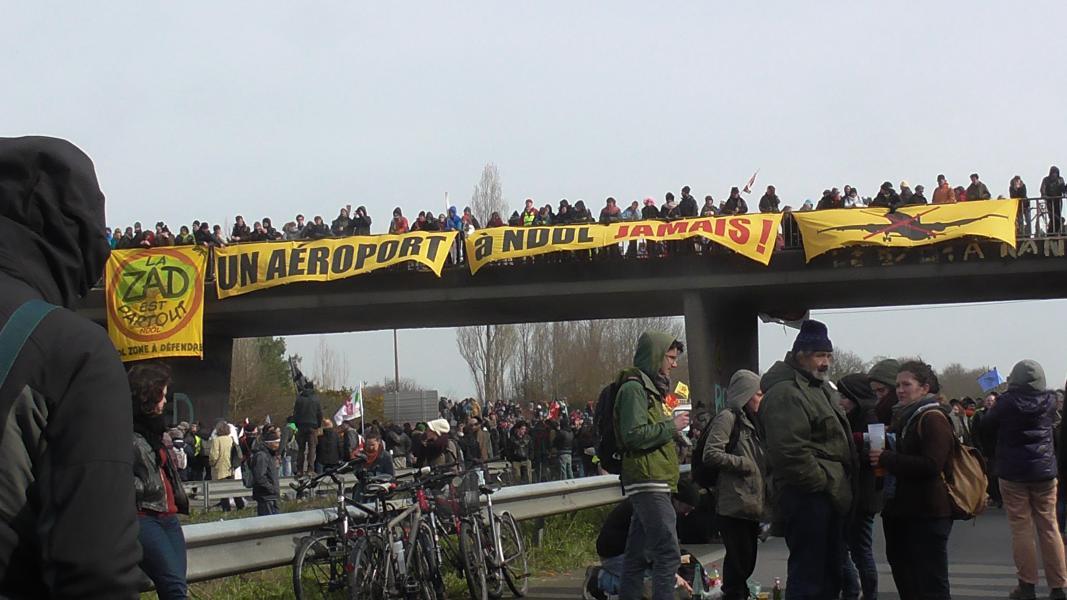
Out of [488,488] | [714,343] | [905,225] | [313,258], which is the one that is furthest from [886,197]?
[488,488]

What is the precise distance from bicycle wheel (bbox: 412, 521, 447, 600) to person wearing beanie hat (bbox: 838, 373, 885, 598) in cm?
300

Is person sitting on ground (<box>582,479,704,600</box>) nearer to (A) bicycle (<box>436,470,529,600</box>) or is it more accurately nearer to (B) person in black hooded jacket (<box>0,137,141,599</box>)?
(A) bicycle (<box>436,470,529,600</box>)

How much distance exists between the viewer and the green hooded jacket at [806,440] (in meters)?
7.28

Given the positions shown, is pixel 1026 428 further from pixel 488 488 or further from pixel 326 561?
pixel 326 561

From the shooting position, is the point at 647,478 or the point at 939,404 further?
the point at 647,478

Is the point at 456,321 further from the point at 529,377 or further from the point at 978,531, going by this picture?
the point at 529,377

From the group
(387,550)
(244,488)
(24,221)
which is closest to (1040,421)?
(387,550)

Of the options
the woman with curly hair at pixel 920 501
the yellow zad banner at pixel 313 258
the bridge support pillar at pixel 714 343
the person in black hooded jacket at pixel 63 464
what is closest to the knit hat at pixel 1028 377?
the woman with curly hair at pixel 920 501

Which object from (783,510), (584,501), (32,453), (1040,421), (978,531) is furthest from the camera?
(978,531)

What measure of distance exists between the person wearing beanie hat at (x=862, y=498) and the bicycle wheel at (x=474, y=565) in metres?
2.86

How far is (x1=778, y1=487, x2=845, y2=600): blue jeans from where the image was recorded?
729cm

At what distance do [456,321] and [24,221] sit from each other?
34.4 m

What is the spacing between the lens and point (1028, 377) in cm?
959

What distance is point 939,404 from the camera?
Result: 7617mm
